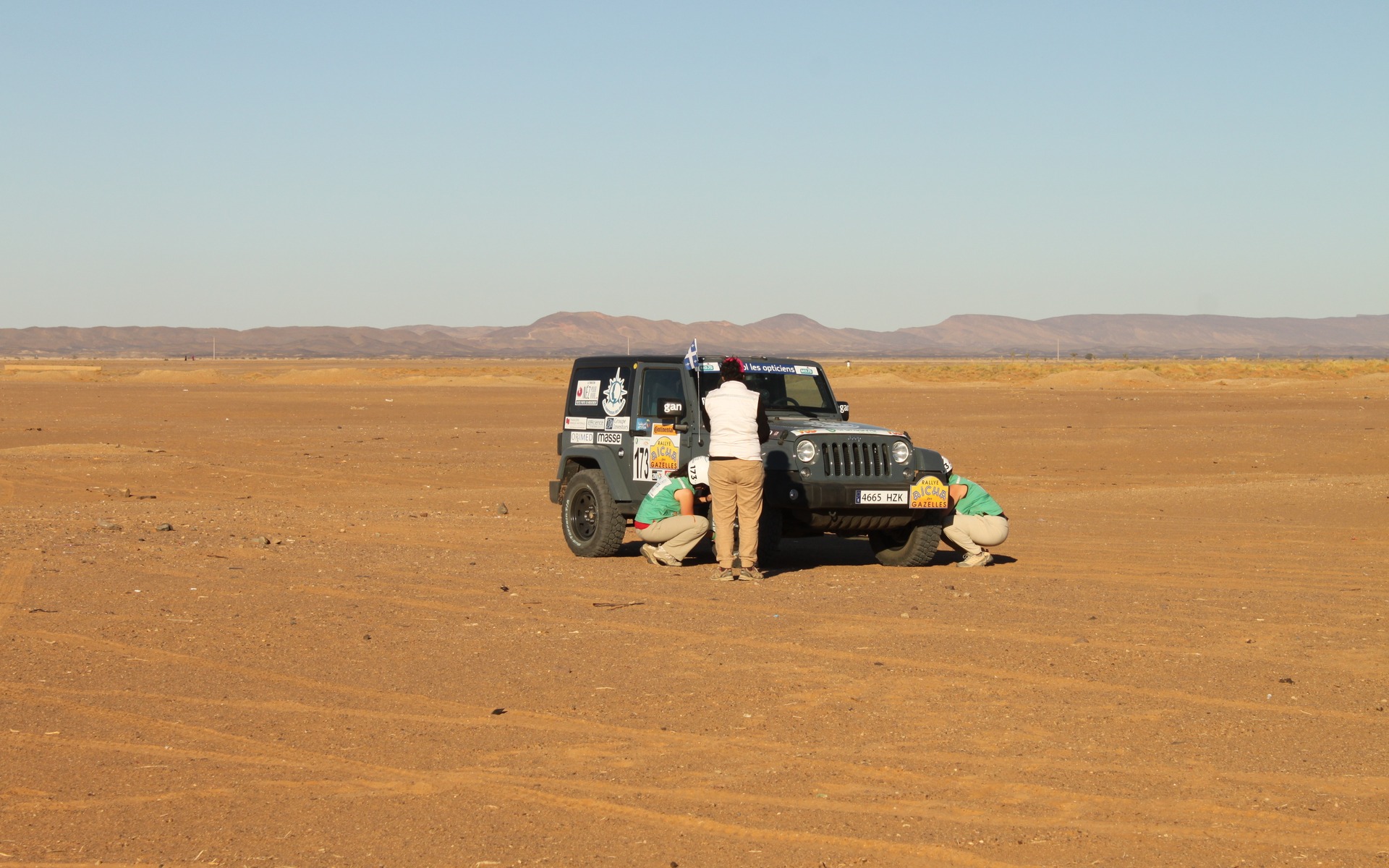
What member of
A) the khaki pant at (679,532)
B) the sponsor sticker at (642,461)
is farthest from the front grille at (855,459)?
the sponsor sticker at (642,461)

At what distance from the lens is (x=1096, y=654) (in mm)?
9266

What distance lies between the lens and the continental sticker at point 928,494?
42.9 feet

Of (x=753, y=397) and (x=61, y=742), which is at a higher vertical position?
(x=753, y=397)

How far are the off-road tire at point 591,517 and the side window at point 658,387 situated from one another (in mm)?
812

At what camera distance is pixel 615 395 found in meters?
14.2

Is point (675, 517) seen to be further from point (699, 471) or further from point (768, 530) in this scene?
point (768, 530)

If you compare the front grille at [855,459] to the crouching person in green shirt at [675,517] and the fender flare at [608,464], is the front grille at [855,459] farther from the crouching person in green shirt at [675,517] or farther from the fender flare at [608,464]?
the fender flare at [608,464]

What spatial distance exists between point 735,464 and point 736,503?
43cm

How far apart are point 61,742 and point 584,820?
2749 mm

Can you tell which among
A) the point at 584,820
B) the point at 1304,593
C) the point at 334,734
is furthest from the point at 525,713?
the point at 1304,593

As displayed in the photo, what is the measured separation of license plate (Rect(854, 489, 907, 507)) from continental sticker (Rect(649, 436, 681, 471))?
70.0 inches

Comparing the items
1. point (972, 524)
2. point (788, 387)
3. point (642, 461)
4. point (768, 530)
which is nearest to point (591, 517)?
point (642, 461)

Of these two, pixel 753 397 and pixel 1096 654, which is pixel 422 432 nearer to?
pixel 753 397

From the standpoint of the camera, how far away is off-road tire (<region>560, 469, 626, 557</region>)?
45.3 feet
